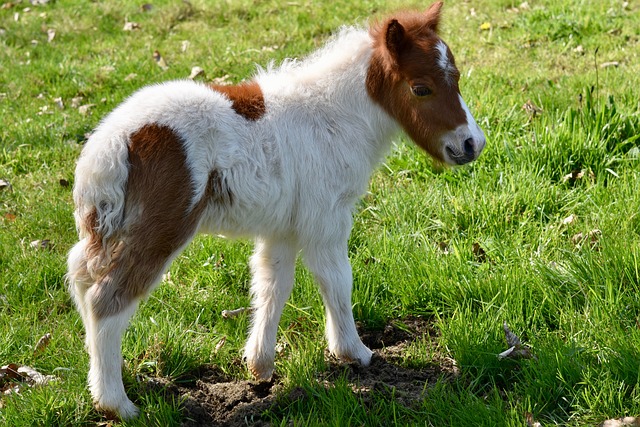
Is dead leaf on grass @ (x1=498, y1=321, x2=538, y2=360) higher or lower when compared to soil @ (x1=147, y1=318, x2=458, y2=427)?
higher

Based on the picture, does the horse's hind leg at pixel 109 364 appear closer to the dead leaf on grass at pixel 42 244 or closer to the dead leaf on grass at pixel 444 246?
the dead leaf on grass at pixel 42 244

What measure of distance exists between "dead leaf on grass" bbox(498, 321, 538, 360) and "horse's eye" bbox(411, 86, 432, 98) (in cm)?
116

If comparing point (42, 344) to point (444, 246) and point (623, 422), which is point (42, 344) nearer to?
point (444, 246)

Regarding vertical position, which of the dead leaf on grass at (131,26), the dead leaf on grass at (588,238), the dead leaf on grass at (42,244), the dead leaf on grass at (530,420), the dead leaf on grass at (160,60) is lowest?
the dead leaf on grass at (131,26)

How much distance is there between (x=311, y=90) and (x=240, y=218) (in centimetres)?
71

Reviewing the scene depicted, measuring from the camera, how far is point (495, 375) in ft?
11.1

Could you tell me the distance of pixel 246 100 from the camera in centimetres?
335

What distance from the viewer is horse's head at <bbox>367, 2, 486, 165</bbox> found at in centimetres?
335

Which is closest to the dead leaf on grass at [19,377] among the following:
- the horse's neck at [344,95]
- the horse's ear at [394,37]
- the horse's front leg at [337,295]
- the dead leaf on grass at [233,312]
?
the dead leaf on grass at [233,312]

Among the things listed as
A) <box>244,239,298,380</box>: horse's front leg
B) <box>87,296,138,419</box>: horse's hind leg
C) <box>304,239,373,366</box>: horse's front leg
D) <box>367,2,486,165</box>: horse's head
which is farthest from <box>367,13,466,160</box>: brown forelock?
<box>87,296,138,419</box>: horse's hind leg

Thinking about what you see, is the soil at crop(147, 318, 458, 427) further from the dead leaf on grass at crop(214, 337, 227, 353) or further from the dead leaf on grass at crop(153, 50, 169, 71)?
the dead leaf on grass at crop(153, 50, 169, 71)

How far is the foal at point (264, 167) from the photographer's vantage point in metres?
3.04

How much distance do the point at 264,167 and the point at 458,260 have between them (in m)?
1.37

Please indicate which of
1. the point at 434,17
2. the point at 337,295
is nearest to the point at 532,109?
the point at 434,17
